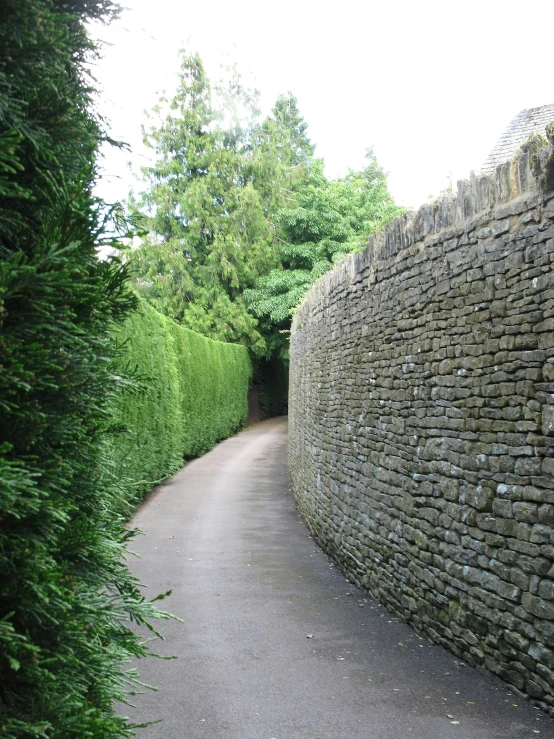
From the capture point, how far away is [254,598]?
7102 millimetres

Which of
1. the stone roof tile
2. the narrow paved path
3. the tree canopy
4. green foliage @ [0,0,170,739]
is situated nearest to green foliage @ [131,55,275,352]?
the tree canopy

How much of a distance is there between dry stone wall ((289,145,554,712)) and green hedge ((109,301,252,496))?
2.46m

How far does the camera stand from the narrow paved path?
428 cm

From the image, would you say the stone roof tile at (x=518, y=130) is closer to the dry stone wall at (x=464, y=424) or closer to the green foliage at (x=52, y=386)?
the dry stone wall at (x=464, y=424)

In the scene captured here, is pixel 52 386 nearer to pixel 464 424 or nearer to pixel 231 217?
pixel 464 424

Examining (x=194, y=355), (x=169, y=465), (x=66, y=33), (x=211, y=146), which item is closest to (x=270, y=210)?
(x=211, y=146)

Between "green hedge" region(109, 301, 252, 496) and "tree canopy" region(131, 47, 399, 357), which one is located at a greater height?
"tree canopy" region(131, 47, 399, 357)

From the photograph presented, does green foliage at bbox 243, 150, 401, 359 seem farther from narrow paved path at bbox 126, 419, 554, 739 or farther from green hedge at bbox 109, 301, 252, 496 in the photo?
narrow paved path at bbox 126, 419, 554, 739

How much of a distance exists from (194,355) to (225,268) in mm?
9913

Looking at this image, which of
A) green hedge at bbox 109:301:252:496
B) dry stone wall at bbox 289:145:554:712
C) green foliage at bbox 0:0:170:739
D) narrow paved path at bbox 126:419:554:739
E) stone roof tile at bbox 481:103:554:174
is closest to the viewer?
green foliage at bbox 0:0:170:739

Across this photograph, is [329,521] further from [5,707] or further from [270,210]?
[270,210]

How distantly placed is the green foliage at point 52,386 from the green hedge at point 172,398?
4.00 meters

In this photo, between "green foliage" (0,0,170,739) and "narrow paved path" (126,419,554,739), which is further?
"narrow paved path" (126,419,554,739)

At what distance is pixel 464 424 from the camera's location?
5316mm
